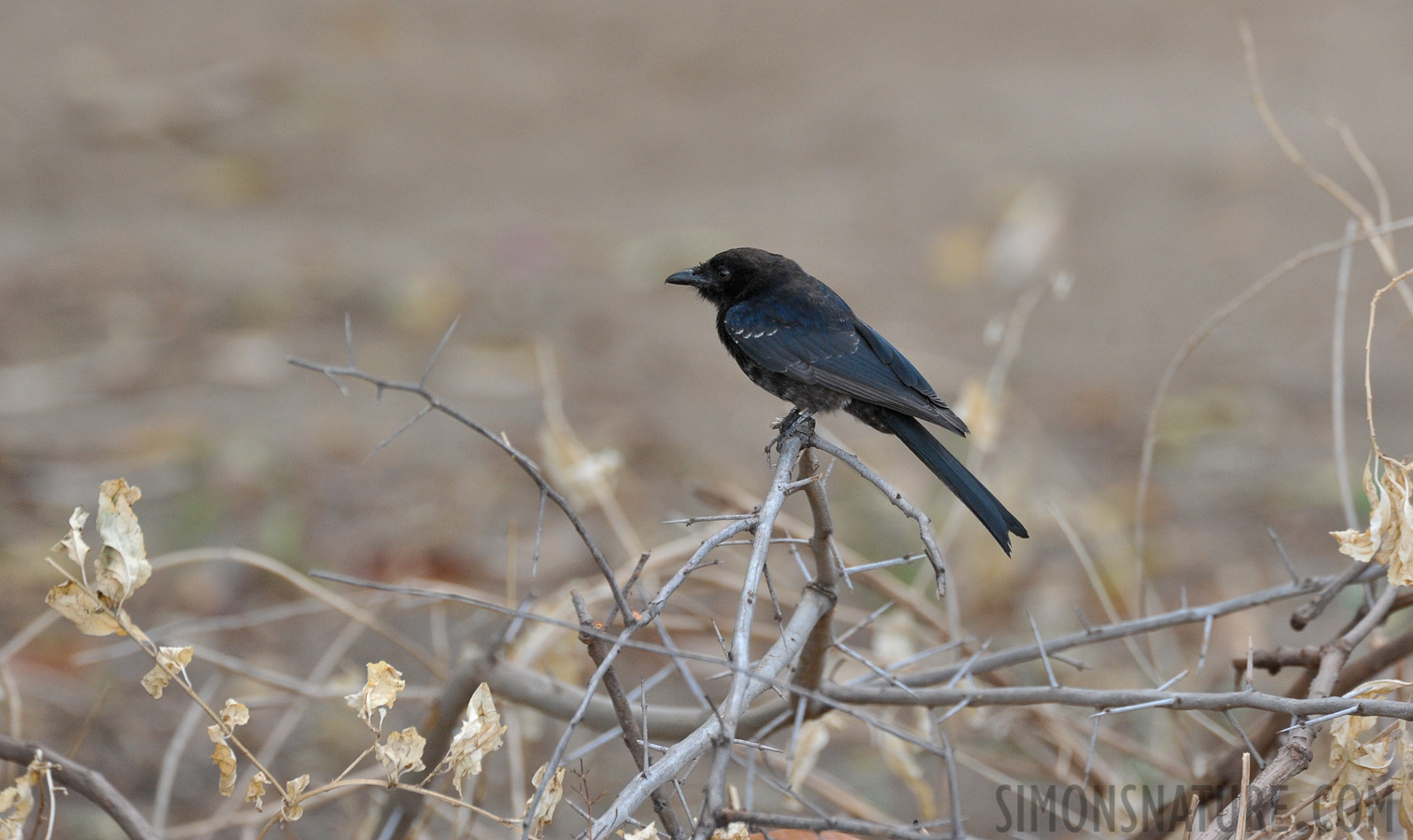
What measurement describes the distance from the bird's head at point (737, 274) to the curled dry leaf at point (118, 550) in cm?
208

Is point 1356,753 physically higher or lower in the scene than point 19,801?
higher

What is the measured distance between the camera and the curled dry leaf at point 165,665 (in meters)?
1.65

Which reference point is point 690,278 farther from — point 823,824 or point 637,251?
point 637,251

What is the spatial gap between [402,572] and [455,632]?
2.48 ft

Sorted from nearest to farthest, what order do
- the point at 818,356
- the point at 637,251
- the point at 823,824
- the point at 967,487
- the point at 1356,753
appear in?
the point at 823,824
the point at 1356,753
the point at 967,487
the point at 818,356
the point at 637,251

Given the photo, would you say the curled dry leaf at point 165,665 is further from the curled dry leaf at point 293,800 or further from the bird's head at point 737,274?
the bird's head at point 737,274

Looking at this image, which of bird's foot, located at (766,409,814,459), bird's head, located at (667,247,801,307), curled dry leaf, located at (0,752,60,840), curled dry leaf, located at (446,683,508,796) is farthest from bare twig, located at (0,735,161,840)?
bird's head, located at (667,247,801,307)

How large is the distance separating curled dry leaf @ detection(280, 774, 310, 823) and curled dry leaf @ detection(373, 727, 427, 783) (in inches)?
4.1

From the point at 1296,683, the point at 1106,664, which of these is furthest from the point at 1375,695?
the point at 1106,664

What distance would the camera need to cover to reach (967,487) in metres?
2.65

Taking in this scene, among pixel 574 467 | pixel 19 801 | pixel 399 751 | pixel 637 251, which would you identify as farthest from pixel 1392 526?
pixel 637 251

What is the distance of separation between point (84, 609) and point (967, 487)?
178 cm

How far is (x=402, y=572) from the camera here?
4.73 meters

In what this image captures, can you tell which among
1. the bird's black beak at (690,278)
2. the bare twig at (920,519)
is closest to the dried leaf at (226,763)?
the bare twig at (920,519)
